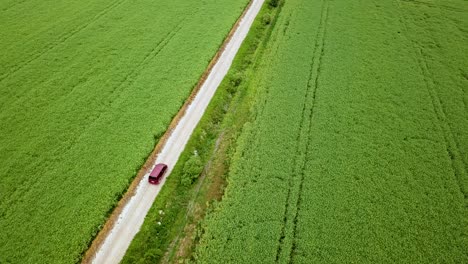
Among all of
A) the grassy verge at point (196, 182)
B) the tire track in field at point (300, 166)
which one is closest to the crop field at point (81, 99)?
the grassy verge at point (196, 182)

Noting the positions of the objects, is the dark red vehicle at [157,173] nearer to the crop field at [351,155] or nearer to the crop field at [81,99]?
the crop field at [81,99]

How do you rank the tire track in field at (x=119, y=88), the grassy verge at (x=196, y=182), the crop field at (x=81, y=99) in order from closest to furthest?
the grassy verge at (x=196, y=182), the crop field at (x=81, y=99), the tire track in field at (x=119, y=88)

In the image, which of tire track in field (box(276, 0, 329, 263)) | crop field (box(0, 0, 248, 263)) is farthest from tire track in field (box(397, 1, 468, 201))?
crop field (box(0, 0, 248, 263))

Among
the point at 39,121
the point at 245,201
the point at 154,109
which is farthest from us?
the point at 154,109

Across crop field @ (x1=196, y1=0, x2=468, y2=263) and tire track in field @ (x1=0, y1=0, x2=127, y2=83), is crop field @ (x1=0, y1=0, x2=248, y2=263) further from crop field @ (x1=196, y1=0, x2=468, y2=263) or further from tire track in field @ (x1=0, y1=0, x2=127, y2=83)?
crop field @ (x1=196, y1=0, x2=468, y2=263)

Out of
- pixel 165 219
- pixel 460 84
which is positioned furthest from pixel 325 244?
pixel 460 84

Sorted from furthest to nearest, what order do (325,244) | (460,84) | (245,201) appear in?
(460,84) < (245,201) < (325,244)

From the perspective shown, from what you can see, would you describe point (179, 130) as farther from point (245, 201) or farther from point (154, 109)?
point (245, 201)
